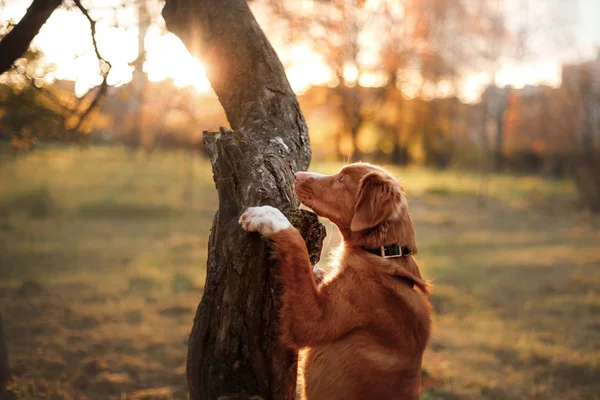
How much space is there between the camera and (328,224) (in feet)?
40.9

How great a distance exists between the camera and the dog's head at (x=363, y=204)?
3.52m

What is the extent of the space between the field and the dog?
64cm

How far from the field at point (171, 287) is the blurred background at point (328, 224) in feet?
0.15

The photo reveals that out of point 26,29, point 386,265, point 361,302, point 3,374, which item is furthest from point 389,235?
point 3,374

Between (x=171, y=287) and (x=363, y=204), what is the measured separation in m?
7.59

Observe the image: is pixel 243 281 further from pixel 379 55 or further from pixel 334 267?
pixel 379 55

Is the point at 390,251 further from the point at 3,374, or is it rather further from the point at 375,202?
the point at 3,374

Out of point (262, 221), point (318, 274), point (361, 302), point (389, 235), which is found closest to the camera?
point (262, 221)

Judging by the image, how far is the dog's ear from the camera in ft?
11.5

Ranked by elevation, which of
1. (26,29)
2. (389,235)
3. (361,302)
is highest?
(26,29)

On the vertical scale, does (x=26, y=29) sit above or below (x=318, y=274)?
above

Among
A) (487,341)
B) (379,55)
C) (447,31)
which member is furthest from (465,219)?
(487,341)

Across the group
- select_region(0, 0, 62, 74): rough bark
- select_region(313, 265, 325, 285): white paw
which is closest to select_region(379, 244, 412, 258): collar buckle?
select_region(313, 265, 325, 285): white paw

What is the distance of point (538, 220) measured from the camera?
20609 millimetres
